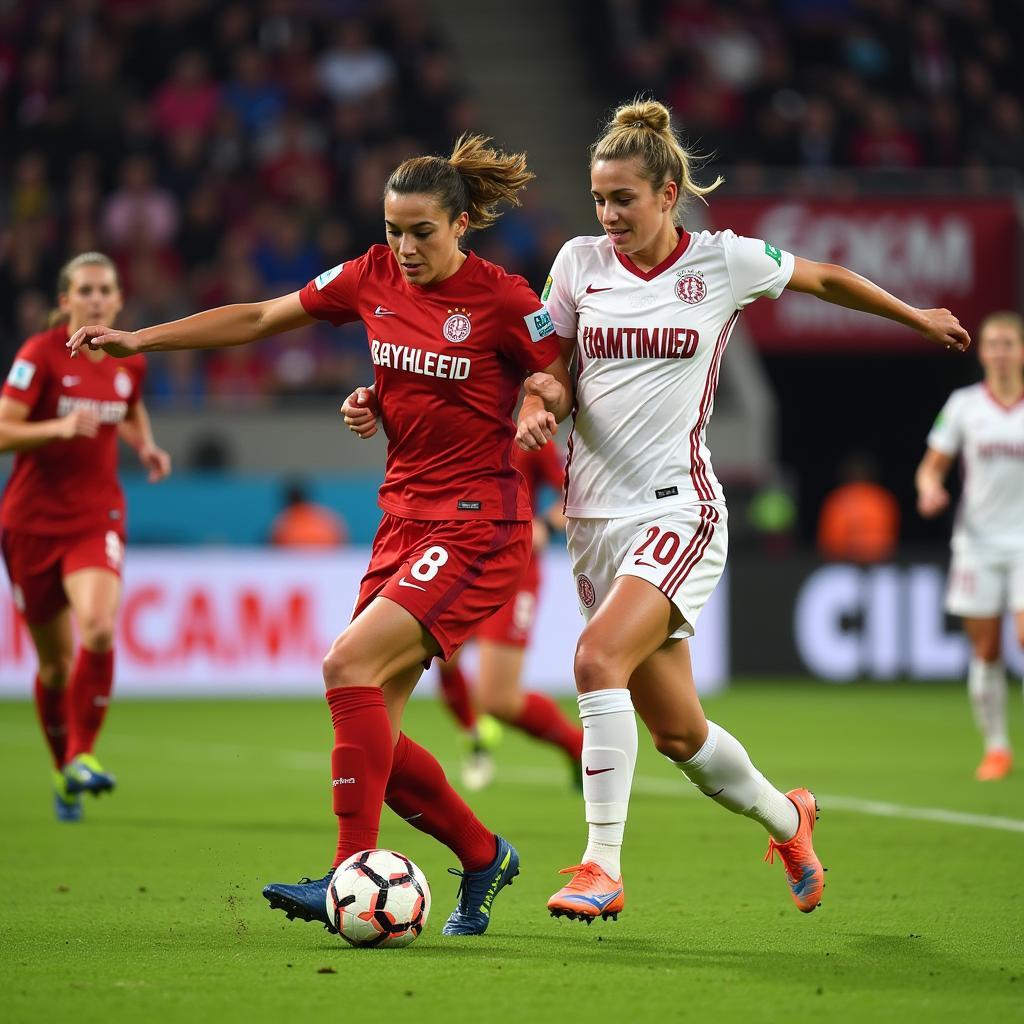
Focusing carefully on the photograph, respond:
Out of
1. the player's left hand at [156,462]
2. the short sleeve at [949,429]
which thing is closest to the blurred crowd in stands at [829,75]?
the short sleeve at [949,429]

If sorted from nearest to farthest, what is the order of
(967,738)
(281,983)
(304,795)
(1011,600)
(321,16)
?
(281,983) → (304,795) → (1011,600) → (967,738) → (321,16)

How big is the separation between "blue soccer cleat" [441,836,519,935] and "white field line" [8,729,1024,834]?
3.31 m

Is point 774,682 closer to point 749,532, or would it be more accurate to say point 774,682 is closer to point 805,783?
point 749,532

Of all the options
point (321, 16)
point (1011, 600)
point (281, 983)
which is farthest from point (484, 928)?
point (321, 16)

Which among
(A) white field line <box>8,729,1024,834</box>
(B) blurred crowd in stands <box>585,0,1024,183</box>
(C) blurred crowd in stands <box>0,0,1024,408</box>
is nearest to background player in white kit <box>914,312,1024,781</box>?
(A) white field line <box>8,729,1024,834</box>

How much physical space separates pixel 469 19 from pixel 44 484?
52.7ft

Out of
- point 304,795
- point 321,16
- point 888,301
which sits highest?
point 321,16

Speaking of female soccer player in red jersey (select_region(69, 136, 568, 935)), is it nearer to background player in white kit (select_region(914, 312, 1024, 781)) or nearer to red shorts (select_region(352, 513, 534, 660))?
red shorts (select_region(352, 513, 534, 660))

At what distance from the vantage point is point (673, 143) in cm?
582

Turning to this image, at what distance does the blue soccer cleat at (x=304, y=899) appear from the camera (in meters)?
5.16

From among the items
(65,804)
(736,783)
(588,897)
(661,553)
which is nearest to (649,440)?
(661,553)

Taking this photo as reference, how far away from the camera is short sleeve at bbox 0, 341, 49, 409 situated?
28.5ft

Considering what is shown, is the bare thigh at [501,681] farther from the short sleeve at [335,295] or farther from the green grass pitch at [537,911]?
the short sleeve at [335,295]

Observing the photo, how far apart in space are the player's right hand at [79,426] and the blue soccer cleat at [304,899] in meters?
3.51
